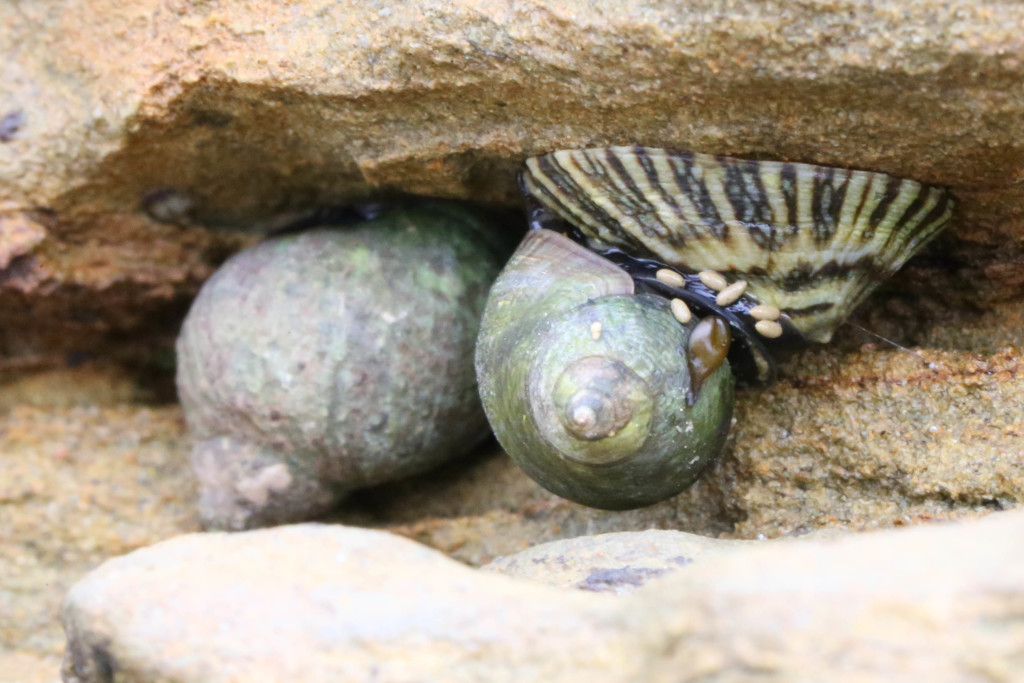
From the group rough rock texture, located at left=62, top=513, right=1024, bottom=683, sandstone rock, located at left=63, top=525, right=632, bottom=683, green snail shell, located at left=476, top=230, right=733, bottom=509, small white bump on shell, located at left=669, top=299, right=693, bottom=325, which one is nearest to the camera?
rough rock texture, located at left=62, top=513, right=1024, bottom=683

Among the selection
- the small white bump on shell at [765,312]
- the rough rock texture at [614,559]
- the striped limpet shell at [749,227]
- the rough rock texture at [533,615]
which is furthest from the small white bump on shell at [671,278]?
the rough rock texture at [533,615]

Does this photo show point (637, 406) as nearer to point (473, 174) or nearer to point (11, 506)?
point (473, 174)

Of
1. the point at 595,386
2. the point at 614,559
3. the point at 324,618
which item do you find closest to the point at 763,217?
the point at 595,386

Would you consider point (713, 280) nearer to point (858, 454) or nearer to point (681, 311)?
point (681, 311)

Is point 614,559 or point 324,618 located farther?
point 614,559

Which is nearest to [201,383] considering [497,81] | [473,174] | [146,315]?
[146,315]

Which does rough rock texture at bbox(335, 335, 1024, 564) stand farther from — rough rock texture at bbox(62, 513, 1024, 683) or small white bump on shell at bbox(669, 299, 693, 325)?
rough rock texture at bbox(62, 513, 1024, 683)

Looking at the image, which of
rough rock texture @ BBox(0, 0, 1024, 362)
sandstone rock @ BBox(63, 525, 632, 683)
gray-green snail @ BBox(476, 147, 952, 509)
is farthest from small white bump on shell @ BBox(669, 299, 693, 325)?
sandstone rock @ BBox(63, 525, 632, 683)

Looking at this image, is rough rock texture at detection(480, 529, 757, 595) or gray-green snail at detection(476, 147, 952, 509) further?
gray-green snail at detection(476, 147, 952, 509)
